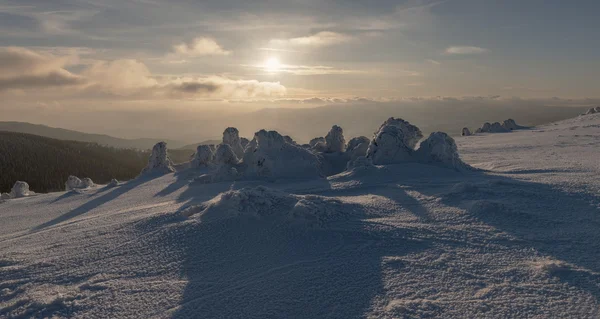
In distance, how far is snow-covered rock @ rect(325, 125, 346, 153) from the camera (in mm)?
17375

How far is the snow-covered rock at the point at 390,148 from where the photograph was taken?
40.8ft

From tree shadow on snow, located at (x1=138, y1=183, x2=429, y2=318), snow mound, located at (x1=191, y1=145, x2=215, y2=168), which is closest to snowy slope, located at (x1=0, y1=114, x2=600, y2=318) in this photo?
tree shadow on snow, located at (x1=138, y1=183, x2=429, y2=318)

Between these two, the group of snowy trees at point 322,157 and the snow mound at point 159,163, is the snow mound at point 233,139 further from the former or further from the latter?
the group of snowy trees at point 322,157

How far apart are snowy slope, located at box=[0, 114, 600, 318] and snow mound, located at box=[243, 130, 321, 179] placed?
12.0 feet

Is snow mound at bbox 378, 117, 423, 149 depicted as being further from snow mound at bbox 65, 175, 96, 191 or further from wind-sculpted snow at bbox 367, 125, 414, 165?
snow mound at bbox 65, 175, 96, 191

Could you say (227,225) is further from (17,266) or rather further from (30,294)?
(17,266)

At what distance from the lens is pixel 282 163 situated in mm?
12680

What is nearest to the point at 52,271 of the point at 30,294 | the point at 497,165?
the point at 30,294

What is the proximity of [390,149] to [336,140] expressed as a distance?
506 centimetres

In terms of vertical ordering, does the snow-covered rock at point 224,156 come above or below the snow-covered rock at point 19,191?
→ above

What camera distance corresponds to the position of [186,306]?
4.56 m

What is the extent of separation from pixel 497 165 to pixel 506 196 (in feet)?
16.2

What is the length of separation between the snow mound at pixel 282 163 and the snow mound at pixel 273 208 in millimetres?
4918

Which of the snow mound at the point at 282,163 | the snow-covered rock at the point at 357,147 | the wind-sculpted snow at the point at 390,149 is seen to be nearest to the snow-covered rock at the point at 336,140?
the snow-covered rock at the point at 357,147
